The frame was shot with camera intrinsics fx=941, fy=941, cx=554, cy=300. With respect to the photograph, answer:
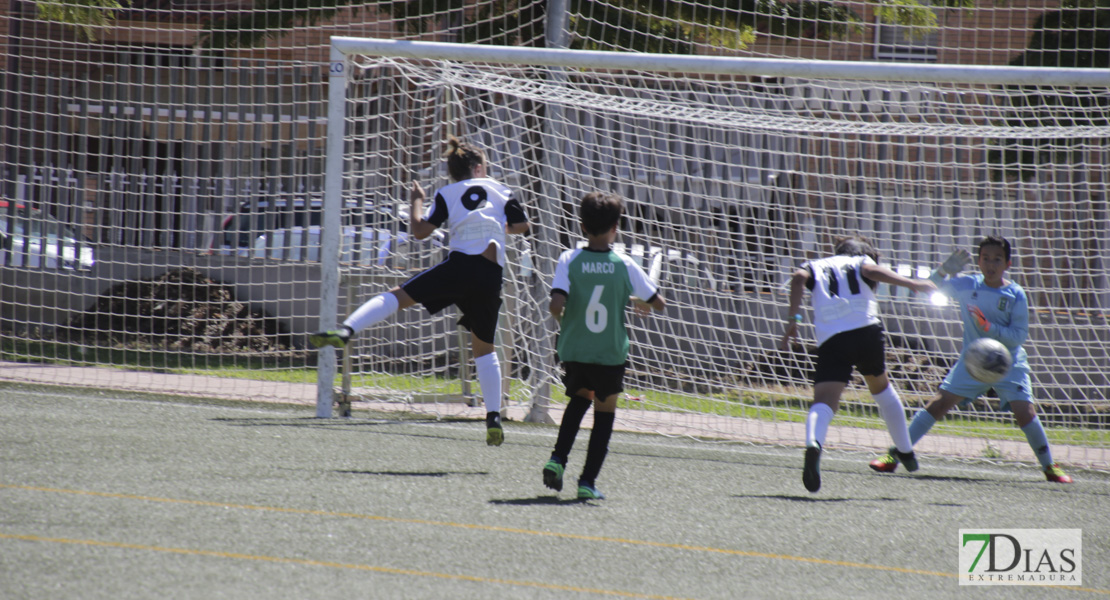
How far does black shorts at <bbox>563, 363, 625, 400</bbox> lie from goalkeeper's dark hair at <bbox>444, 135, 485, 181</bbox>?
5.66ft

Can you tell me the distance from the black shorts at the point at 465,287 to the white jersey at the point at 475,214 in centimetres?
8

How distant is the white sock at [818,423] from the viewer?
4617 mm

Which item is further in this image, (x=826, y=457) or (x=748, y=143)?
(x=748, y=143)

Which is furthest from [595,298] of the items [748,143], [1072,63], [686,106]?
[1072,63]

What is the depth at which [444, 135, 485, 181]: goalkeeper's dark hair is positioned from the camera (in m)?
5.48

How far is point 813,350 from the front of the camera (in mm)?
9633

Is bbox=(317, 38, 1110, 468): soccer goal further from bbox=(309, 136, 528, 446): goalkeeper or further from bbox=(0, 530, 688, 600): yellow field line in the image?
bbox=(0, 530, 688, 600): yellow field line

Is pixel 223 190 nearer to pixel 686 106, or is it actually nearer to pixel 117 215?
pixel 117 215

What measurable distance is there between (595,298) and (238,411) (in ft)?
11.1

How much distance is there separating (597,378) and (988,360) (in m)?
2.47

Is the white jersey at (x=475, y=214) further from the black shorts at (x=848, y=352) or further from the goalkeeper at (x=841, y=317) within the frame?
the black shorts at (x=848, y=352)

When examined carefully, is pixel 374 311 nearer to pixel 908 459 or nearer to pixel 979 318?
pixel 908 459

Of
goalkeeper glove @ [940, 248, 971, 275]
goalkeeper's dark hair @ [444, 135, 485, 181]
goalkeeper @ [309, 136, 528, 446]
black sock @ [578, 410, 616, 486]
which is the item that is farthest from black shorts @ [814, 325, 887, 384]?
goalkeeper's dark hair @ [444, 135, 485, 181]

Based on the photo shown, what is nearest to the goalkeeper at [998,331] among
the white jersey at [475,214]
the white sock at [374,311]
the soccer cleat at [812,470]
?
the soccer cleat at [812,470]
